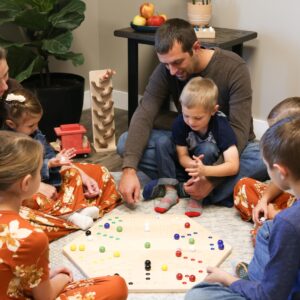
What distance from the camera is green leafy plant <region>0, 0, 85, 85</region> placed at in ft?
9.25

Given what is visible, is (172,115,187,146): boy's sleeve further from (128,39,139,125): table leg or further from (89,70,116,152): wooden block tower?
(128,39,139,125): table leg

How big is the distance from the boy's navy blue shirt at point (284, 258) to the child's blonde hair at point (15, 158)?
1.97ft

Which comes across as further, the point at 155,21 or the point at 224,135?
the point at 155,21

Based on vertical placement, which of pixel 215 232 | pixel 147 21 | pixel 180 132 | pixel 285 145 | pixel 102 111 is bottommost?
pixel 215 232

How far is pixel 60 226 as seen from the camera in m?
1.98

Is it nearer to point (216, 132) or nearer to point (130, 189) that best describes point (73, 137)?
point (130, 189)

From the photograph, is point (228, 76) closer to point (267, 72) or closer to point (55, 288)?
point (267, 72)

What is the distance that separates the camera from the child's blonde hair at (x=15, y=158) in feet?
3.85

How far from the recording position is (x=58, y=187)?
2123 millimetres

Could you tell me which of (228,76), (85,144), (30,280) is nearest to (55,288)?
(30,280)

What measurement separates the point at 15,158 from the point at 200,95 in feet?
3.28

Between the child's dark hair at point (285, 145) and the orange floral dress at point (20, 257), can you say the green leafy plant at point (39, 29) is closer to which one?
the orange floral dress at point (20, 257)

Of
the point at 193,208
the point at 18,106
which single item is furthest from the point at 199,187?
the point at 18,106

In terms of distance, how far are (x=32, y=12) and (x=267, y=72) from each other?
141 cm
